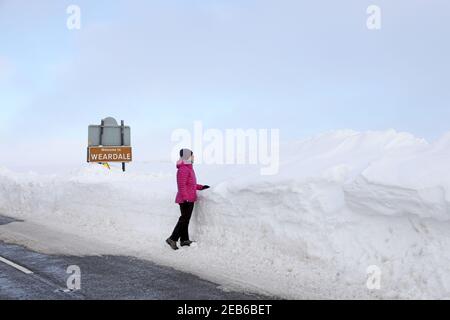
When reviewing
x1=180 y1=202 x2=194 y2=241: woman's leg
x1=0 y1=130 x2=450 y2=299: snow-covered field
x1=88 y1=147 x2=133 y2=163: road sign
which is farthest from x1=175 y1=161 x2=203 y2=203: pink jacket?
x1=88 y1=147 x2=133 y2=163: road sign

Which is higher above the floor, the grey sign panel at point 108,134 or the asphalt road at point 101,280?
the grey sign panel at point 108,134

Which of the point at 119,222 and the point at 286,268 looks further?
the point at 119,222

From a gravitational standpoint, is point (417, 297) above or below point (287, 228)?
below

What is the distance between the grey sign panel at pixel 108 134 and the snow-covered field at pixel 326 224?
7.13 meters

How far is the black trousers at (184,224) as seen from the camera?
9.83m

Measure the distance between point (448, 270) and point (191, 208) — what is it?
5.12 metres

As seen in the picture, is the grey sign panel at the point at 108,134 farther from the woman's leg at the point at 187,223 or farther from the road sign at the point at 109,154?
the woman's leg at the point at 187,223

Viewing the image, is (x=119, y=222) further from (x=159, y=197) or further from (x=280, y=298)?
(x=280, y=298)

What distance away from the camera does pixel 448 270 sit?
6.47 metres

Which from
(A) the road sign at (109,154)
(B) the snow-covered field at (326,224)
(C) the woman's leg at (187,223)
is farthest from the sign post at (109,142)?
(C) the woman's leg at (187,223)

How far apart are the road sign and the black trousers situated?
33.0ft

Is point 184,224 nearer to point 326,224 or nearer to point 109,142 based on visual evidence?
point 326,224

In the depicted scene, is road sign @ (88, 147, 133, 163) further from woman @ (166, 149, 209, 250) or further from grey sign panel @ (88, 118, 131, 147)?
woman @ (166, 149, 209, 250)
